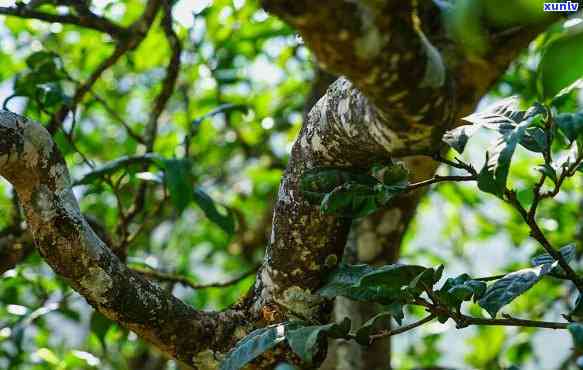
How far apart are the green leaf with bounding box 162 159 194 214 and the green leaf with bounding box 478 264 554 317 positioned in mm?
382

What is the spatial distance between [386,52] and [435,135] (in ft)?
0.31

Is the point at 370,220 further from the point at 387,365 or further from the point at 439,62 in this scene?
the point at 439,62

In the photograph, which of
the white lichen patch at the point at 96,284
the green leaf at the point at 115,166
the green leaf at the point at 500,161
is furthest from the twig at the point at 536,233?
the green leaf at the point at 115,166

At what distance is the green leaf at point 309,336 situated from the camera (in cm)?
55

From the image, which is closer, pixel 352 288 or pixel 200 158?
pixel 352 288

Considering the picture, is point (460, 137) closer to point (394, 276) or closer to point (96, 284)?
point (394, 276)

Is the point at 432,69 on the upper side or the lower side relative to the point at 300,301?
upper

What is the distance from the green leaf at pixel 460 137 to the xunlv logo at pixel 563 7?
0.10 m

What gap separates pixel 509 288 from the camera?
0.60 meters

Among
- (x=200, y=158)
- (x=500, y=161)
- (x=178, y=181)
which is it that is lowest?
(x=500, y=161)

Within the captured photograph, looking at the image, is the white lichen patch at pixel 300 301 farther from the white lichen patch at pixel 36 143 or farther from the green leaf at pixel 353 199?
the white lichen patch at pixel 36 143

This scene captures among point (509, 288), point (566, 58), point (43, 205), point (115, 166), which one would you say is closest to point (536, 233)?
point (509, 288)

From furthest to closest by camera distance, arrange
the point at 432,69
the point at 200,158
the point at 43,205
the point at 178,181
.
A: the point at 200,158, the point at 178,181, the point at 43,205, the point at 432,69

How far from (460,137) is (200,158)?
1.22m
